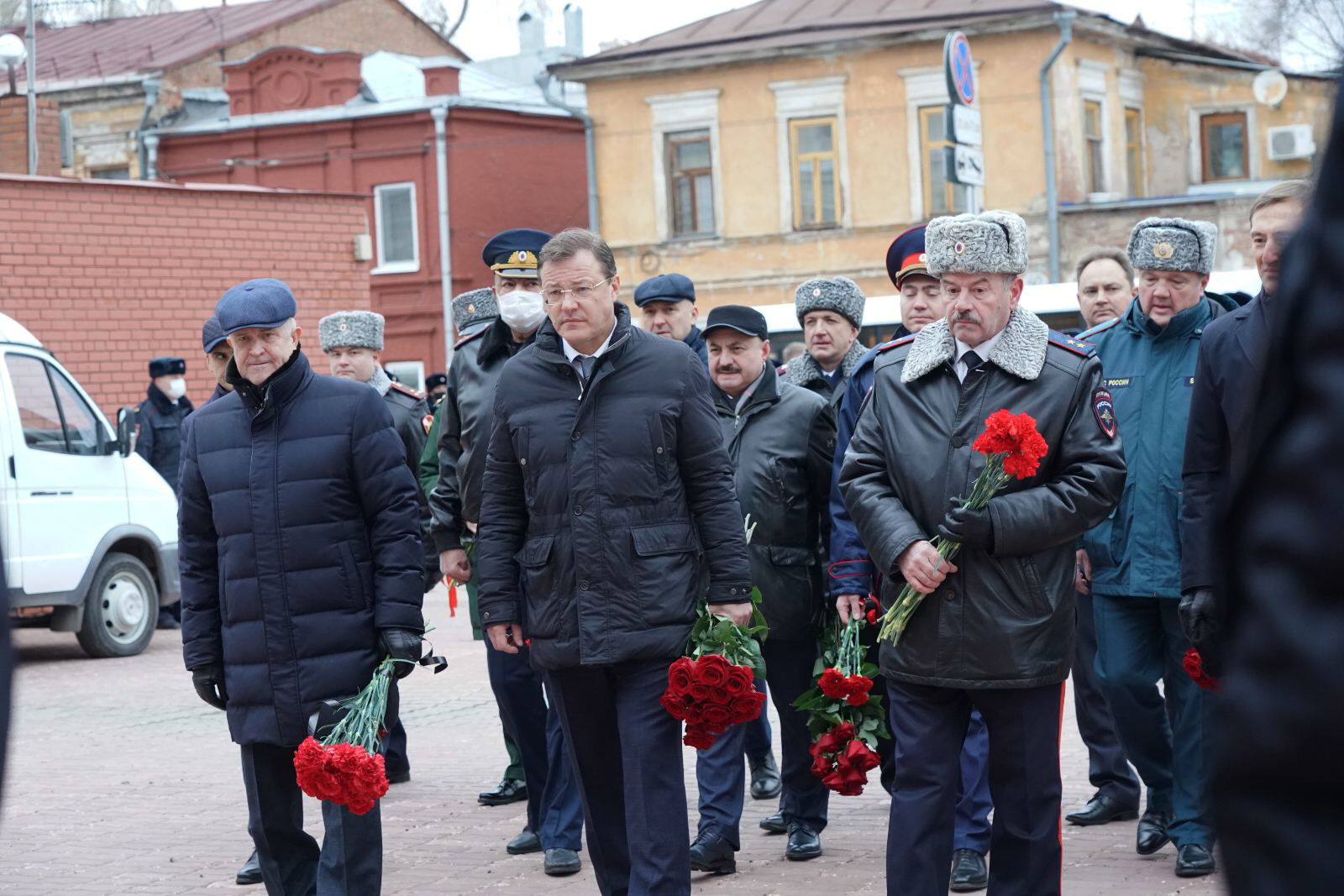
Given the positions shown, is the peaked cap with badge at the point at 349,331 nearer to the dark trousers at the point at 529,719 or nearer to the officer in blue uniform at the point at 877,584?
A: the dark trousers at the point at 529,719

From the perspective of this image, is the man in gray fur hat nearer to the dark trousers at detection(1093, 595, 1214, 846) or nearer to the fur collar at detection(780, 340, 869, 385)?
the fur collar at detection(780, 340, 869, 385)

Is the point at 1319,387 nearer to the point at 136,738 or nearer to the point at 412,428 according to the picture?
the point at 412,428

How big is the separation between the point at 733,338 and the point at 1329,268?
5.96 metres

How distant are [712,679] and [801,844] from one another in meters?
1.81

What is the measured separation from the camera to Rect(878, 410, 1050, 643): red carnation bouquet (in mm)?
4750

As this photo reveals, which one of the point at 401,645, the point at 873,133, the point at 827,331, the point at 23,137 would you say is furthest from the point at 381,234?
the point at 401,645

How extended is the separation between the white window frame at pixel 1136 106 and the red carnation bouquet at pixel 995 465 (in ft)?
106

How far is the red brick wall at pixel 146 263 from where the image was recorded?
1958 cm

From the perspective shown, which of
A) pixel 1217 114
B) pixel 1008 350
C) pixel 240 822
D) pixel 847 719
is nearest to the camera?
pixel 1008 350

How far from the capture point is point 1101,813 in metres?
7.06

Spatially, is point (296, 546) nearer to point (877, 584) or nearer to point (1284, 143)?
point (877, 584)

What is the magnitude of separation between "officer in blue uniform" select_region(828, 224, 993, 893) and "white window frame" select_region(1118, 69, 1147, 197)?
30186 millimetres

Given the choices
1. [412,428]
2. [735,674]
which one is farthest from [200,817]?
[735,674]

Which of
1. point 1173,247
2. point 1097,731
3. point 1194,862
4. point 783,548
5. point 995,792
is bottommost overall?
point 1194,862
